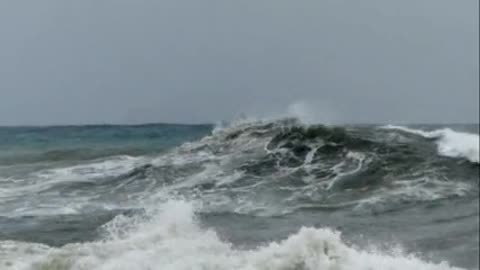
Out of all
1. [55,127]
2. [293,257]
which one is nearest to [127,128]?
[55,127]

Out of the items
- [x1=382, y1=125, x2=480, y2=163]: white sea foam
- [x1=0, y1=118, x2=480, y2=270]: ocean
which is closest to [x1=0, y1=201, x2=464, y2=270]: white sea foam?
[x1=0, y1=118, x2=480, y2=270]: ocean

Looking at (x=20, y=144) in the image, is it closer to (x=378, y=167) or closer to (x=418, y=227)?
(x=418, y=227)

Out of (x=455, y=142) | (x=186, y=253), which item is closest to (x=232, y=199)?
(x=186, y=253)

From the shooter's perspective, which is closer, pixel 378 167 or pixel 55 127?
pixel 55 127

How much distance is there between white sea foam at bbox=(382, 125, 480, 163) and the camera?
302 inches

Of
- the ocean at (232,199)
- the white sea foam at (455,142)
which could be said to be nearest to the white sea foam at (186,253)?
the ocean at (232,199)

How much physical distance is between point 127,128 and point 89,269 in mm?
1580

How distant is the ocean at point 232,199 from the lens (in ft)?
Answer: 16.5

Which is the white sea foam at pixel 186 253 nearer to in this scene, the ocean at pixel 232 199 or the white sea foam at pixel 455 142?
the ocean at pixel 232 199

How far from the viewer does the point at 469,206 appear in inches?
263

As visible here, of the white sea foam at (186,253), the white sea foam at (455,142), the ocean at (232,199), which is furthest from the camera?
the white sea foam at (455,142)

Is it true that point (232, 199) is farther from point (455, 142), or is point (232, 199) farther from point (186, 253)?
point (455, 142)

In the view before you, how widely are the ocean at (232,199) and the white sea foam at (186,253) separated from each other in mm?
13

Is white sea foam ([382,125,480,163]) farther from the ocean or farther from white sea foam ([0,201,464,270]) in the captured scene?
white sea foam ([0,201,464,270])
